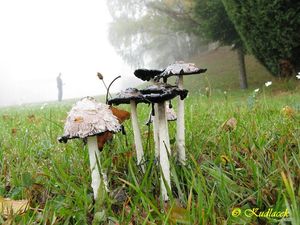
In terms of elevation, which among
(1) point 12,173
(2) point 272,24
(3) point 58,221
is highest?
(2) point 272,24

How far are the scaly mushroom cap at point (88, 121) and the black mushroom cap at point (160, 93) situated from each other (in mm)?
172

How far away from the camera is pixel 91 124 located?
1.43m

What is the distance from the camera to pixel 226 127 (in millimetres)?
2707

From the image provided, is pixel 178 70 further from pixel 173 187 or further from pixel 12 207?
pixel 12 207

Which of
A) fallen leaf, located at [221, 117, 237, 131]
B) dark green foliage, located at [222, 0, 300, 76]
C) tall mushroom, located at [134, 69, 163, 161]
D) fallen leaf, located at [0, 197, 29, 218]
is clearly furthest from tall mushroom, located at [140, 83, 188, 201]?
dark green foliage, located at [222, 0, 300, 76]

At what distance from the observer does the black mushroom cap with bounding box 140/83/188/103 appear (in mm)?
1418

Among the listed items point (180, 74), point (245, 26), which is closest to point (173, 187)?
point (180, 74)

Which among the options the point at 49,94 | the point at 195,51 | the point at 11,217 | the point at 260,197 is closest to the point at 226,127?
the point at 260,197

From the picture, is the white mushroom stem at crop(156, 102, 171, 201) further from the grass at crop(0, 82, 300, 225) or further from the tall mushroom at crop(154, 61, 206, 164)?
the tall mushroom at crop(154, 61, 206, 164)

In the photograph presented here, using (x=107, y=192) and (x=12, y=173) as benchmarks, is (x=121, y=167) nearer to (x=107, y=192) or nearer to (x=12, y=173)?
(x=107, y=192)

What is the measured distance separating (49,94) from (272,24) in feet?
204

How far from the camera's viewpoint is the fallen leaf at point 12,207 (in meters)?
1.49

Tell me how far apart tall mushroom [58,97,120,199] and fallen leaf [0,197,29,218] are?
12.0 inches

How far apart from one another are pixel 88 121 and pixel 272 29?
10077 millimetres
